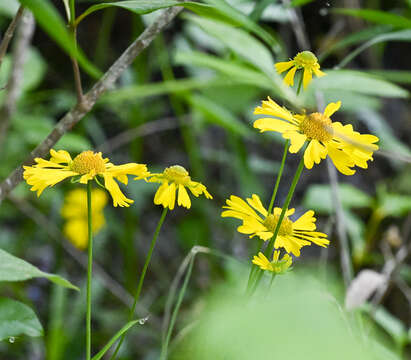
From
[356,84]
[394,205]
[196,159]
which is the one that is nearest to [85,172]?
[356,84]

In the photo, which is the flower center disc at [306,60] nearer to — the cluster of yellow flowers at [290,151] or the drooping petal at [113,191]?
the cluster of yellow flowers at [290,151]

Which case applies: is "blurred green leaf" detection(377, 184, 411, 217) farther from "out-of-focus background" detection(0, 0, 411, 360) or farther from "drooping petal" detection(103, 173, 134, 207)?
"drooping petal" detection(103, 173, 134, 207)

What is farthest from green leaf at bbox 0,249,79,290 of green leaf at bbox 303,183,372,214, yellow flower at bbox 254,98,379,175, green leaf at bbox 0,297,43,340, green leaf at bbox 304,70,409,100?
green leaf at bbox 303,183,372,214

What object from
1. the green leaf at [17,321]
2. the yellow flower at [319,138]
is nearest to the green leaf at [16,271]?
the green leaf at [17,321]

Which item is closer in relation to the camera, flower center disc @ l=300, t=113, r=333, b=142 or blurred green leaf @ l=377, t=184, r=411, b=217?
flower center disc @ l=300, t=113, r=333, b=142

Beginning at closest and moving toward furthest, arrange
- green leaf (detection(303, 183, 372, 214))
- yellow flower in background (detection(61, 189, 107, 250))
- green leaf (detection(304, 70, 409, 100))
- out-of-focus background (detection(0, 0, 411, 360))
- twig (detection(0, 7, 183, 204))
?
twig (detection(0, 7, 183, 204)), green leaf (detection(304, 70, 409, 100)), out-of-focus background (detection(0, 0, 411, 360)), green leaf (detection(303, 183, 372, 214)), yellow flower in background (detection(61, 189, 107, 250))

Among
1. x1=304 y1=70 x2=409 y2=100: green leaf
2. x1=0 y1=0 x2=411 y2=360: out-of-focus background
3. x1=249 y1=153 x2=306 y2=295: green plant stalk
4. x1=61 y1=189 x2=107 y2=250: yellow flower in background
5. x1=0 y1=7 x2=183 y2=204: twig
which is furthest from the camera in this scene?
x1=61 y1=189 x2=107 y2=250: yellow flower in background

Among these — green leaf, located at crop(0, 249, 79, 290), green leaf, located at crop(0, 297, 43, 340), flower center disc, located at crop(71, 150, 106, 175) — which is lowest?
green leaf, located at crop(0, 297, 43, 340)

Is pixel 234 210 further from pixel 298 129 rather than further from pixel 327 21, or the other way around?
pixel 327 21
